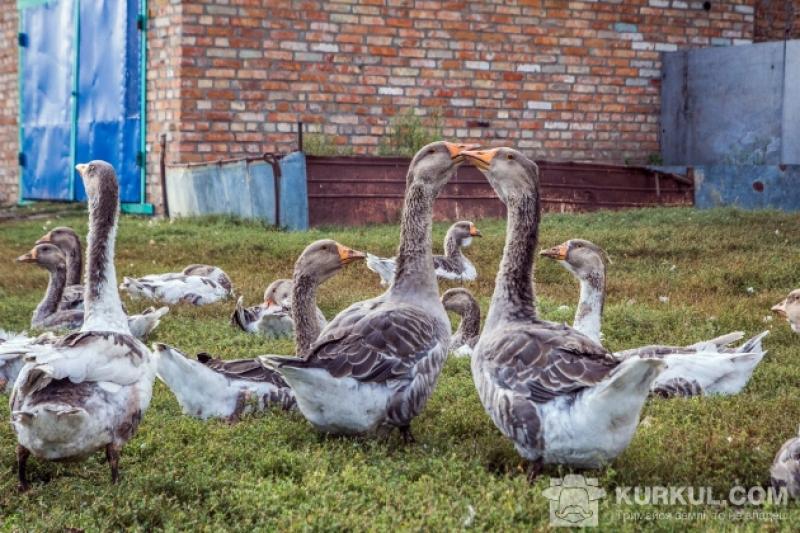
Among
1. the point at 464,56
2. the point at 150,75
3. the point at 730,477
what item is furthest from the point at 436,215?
the point at 730,477

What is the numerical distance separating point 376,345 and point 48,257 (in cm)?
551

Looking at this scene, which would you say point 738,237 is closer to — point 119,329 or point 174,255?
point 174,255

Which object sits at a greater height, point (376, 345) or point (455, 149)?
point (455, 149)

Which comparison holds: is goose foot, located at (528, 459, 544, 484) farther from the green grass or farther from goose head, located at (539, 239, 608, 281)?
goose head, located at (539, 239, 608, 281)

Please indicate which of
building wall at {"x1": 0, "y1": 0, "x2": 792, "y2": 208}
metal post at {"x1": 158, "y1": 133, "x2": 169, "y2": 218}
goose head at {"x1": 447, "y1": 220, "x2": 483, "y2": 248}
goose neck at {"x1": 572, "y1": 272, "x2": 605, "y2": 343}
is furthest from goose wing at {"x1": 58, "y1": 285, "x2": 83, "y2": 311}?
metal post at {"x1": 158, "y1": 133, "x2": 169, "y2": 218}

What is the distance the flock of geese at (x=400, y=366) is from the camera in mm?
4816

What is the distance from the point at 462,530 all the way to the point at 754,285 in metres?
7.25

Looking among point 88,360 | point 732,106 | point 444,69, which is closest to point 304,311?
point 88,360

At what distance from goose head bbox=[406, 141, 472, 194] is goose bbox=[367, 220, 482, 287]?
4.13 m

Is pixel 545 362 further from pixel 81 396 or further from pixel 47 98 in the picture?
pixel 47 98

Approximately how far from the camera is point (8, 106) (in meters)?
23.0

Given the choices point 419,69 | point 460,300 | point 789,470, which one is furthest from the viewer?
point 419,69

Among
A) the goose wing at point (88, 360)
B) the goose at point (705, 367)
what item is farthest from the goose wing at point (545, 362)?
the goose wing at point (88, 360)

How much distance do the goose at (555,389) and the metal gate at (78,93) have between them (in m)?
13.2
